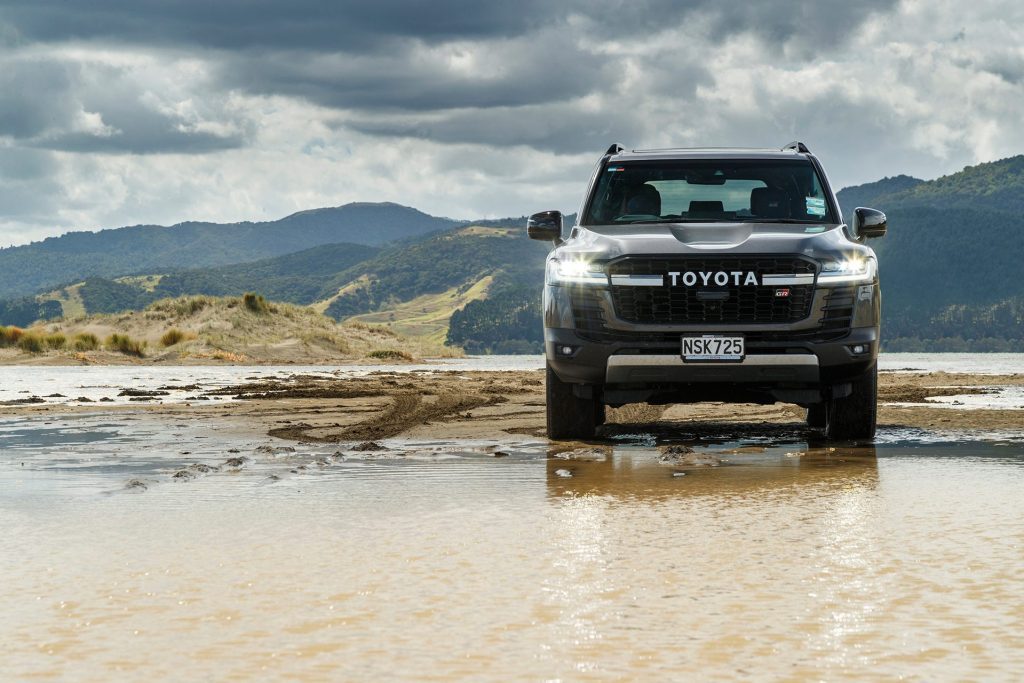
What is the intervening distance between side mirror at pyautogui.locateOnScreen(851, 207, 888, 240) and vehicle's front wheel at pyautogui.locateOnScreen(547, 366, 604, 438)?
2.62 metres

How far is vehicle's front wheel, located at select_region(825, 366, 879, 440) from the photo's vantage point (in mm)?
10156

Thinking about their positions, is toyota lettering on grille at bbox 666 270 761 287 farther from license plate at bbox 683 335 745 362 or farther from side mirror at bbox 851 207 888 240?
side mirror at bbox 851 207 888 240

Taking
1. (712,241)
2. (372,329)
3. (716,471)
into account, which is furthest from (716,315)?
(372,329)

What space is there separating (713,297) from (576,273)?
3.46 ft

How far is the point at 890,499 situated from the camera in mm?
6703

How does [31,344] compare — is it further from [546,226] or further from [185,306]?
[546,226]

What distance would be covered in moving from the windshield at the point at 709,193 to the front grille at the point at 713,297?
1140 millimetres

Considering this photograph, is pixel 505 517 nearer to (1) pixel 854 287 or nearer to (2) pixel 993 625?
(2) pixel 993 625

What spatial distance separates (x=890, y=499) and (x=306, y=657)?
4.10m

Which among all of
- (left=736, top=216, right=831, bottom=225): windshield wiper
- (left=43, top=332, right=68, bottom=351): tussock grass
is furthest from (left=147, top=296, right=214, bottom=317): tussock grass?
(left=736, top=216, right=831, bottom=225): windshield wiper

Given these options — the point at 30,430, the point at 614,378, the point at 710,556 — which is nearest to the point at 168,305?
the point at 30,430

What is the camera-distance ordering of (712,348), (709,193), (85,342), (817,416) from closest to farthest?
(712,348) → (709,193) → (817,416) → (85,342)

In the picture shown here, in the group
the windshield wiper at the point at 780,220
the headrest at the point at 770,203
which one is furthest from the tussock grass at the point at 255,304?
the windshield wiper at the point at 780,220

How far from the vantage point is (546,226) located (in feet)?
35.3
